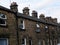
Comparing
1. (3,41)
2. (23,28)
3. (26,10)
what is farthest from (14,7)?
(3,41)

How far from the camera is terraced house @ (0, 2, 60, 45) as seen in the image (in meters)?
31.0

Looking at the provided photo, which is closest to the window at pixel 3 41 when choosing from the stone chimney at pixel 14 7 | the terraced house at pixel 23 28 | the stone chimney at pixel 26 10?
the terraced house at pixel 23 28

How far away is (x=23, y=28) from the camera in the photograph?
3497 centimetres

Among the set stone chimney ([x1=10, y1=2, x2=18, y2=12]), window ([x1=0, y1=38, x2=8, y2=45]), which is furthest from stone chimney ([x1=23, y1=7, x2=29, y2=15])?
window ([x1=0, y1=38, x2=8, y2=45])

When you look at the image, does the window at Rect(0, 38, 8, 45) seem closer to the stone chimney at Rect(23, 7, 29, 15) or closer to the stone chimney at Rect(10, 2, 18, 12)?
the stone chimney at Rect(10, 2, 18, 12)

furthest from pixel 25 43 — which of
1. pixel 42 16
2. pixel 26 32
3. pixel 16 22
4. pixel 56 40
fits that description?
pixel 56 40

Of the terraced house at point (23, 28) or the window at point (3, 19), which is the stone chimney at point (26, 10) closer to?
the terraced house at point (23, 28)

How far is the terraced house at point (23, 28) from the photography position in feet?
102

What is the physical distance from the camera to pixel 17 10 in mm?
34219

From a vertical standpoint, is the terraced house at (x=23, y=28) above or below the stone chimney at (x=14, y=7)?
below

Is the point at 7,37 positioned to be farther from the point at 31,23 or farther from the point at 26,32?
the point at 31,23

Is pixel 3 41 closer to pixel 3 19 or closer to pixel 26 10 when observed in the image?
pixel 3 19

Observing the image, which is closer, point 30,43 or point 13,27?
point 13,27

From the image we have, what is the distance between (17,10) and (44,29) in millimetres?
9694
